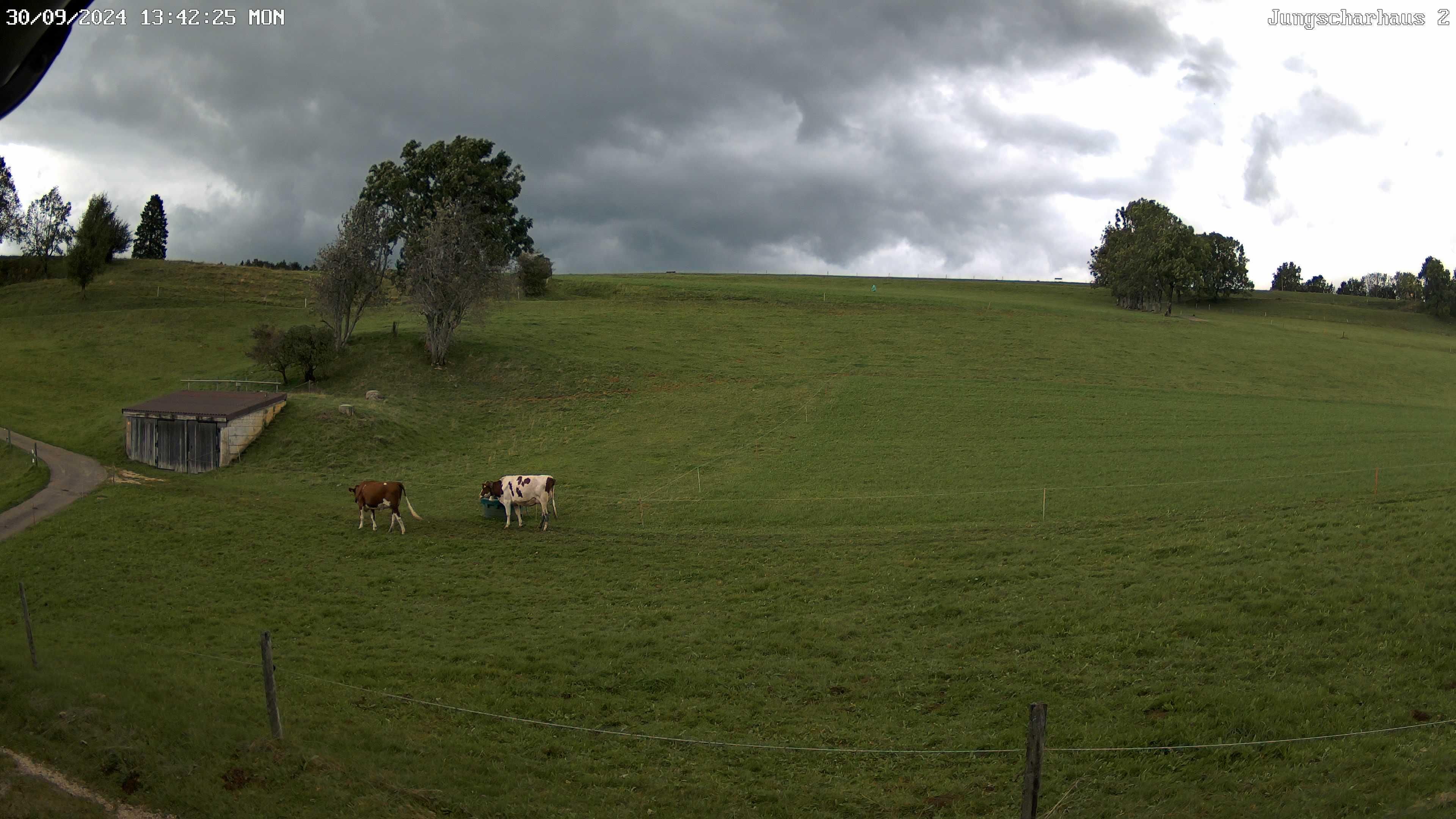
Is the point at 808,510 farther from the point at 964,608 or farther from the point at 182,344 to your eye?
the point at 182,344

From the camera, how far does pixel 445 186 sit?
70.8 m

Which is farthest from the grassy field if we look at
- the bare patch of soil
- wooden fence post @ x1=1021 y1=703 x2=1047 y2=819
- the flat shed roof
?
wooden fence post @ x1=1021 y1=703 x2=1047 y2=819

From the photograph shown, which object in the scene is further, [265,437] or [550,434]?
[550,434]

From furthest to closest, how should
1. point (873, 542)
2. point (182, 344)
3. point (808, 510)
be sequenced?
point (182, 344)
point (808, 510)
point (873, 542)

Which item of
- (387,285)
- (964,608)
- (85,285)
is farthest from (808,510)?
(85,285)

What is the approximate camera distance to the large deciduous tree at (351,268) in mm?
57594

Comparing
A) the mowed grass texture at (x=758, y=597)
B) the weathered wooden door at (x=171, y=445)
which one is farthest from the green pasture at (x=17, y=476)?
the weathered wooden door at (x=171, y=445)

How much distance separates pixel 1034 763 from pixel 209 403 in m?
41.9

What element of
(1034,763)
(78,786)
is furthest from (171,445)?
(1034,763)

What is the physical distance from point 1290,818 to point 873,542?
16845 millimetres

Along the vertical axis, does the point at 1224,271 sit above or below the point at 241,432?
above

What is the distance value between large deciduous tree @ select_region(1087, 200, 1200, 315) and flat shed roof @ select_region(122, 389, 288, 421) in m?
95.6

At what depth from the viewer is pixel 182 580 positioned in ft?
79.0

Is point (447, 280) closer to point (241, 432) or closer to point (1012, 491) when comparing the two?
point (241, 432)
